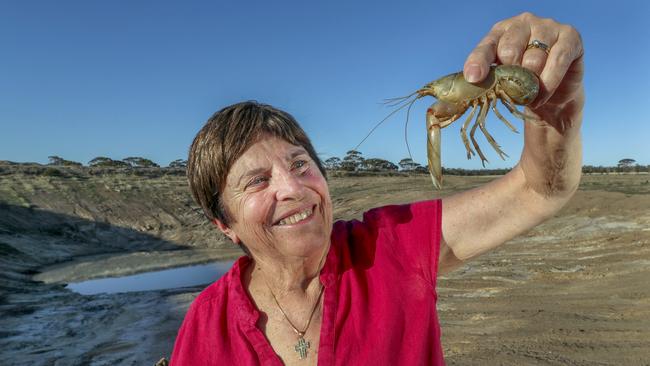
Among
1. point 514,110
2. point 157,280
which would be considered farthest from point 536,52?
point 157,280

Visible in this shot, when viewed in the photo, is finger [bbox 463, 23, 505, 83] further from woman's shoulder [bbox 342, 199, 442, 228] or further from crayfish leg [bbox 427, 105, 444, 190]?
woman's shoulder [bbox 342, 199, 442, 228]

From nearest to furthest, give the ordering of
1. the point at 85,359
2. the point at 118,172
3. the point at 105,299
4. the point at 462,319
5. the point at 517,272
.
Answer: the point at 462,319 < the point at 85,359 < the point at 517,272 < the point at 105,299 < the point at 118,172

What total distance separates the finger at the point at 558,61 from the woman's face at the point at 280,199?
858 mm

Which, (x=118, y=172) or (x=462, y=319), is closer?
(x=462, y=319)

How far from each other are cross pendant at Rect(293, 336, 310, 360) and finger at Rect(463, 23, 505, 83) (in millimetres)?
1106

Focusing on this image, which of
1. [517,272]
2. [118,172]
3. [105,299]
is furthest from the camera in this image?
[118,172]

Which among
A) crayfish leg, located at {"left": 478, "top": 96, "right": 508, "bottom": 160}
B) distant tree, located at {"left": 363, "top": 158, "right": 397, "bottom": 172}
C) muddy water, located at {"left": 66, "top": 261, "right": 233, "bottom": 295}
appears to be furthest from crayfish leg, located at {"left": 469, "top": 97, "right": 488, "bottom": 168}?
distant tree, located at {"left": 363, "top": 158, "right": 397, "bottom": 172}

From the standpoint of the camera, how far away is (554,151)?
1.72 meters

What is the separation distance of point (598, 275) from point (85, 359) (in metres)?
6.79

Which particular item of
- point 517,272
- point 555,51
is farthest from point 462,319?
point 555,51

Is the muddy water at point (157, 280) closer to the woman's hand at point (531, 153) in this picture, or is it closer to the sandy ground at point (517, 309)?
the sandy ground at point (517, 309)

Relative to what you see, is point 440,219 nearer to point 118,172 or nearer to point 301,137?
point 301,137

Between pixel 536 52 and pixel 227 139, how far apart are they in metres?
1.11

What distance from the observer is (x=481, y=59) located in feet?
4.82
